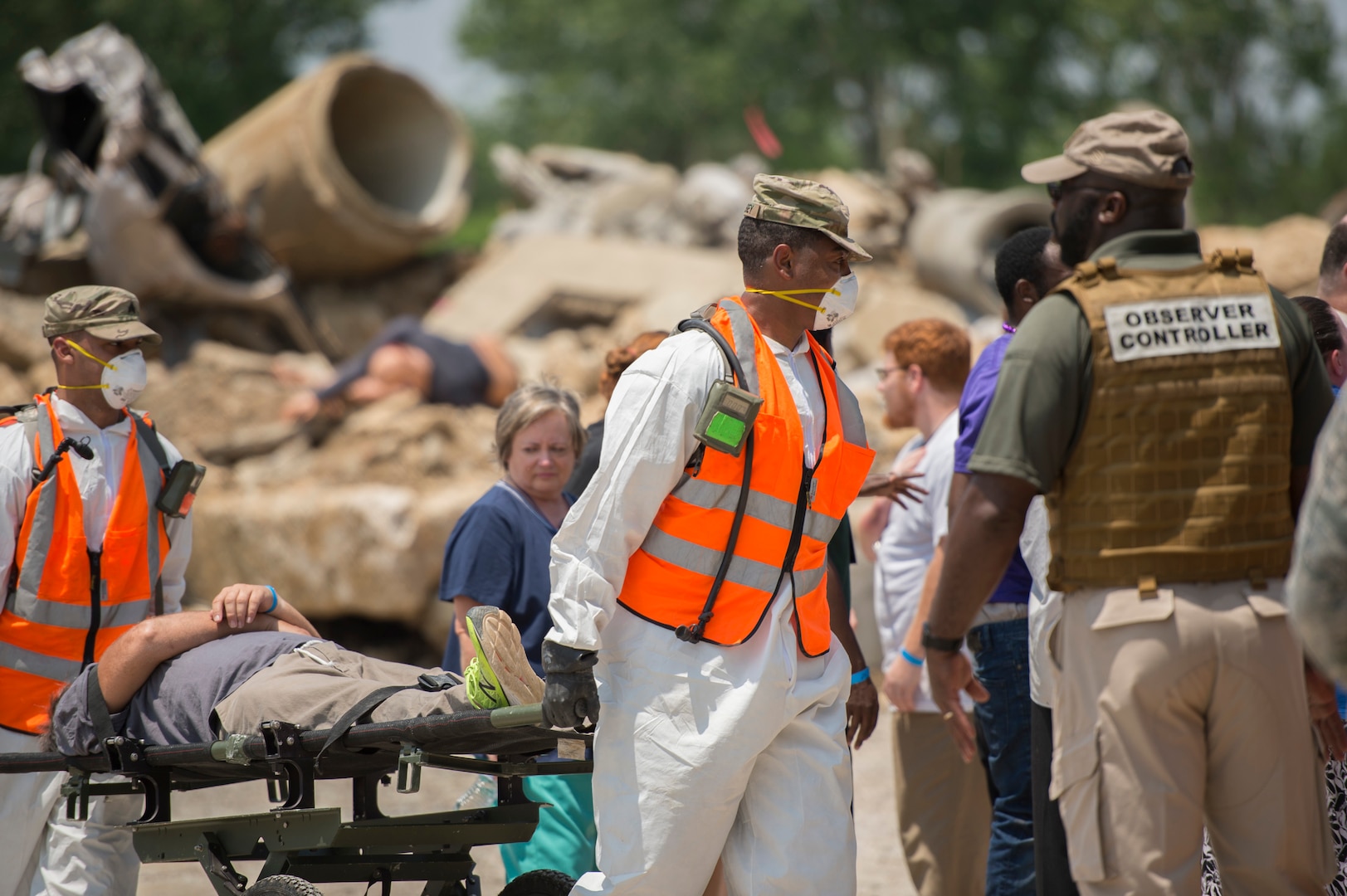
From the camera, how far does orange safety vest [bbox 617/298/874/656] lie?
284cm

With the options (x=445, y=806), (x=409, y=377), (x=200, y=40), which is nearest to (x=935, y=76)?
(x=200, y=40)

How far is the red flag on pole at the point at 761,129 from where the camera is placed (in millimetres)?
31312

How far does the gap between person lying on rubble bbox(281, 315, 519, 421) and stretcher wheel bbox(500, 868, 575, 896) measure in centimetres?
593

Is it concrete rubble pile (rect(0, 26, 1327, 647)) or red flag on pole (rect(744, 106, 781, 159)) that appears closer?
concrete rubble pile (rect(0, 26, 1327, 647))

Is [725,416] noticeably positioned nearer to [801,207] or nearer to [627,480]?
[627,480]

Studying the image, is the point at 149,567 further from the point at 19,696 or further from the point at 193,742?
the point at 193,742

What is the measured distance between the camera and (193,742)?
3.39 m

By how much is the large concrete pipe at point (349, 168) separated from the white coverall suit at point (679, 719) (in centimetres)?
1018

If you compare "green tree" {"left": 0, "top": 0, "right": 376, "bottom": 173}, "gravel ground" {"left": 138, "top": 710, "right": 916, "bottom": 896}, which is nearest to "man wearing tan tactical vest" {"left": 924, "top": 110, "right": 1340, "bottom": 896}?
"gravel ground" {"left": 138, "top": 710, "right": 916, "bottom": 896}

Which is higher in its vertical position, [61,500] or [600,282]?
[600,282]

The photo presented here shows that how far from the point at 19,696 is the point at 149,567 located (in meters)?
0.48

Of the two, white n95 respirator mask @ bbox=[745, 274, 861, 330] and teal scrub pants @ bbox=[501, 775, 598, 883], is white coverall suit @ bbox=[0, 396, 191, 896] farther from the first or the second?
white n95 respirator mask @ bbox=[745, 274, 861, 330]

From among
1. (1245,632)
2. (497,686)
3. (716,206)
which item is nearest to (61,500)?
(497,686)

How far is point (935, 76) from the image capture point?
102 ft
